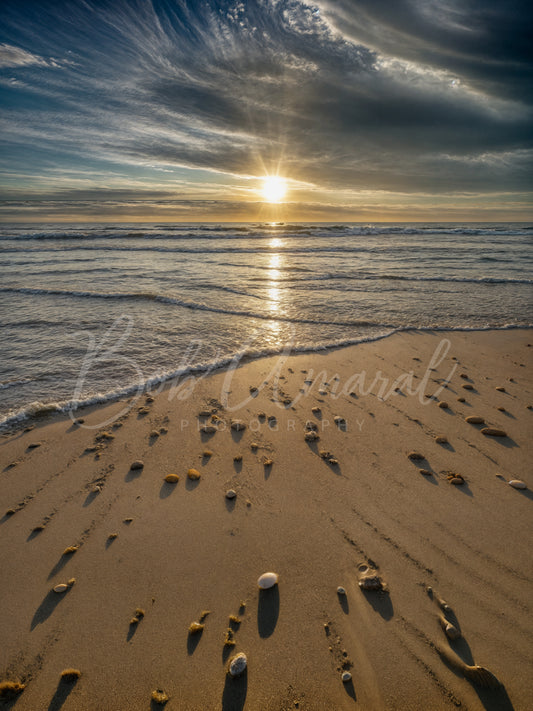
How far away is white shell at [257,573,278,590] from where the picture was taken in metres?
2.42

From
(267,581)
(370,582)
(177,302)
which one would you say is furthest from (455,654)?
(177,302)

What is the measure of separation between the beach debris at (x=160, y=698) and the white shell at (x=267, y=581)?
83 centimetres

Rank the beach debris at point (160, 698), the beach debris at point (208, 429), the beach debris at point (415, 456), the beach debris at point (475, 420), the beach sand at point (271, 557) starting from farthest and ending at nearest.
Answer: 1. the beach debris at point (475, 420)
2. the beach debris at point (208, 429)
3. the beach debris at point (415, 456)
4. the beach sand at point (271, 557)
5. the beach debris at point (160, 698)

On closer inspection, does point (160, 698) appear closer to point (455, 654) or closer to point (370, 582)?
point (370, 582)

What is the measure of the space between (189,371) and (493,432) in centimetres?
500

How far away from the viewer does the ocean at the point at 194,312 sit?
581 cm

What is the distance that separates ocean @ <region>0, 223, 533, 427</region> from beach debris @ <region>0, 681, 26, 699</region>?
3423 mm


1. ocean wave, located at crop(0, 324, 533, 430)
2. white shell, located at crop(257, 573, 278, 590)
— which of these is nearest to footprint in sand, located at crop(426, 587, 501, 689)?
white shell, located at crop(257, 573, 278, 590)

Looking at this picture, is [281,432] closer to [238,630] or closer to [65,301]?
[238,630]

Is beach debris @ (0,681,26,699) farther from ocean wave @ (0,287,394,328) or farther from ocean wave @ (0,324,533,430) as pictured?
ocean wave @ (0,287,394,328)

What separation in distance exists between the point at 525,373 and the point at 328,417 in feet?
14.4

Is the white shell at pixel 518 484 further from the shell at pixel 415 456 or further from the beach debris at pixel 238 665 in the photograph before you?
the beach debris at pixel 238 665

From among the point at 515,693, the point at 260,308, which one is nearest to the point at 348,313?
the point at 260,308

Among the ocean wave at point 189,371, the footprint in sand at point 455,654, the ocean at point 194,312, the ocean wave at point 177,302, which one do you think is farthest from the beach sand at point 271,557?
the ocean wave at point 177,302
